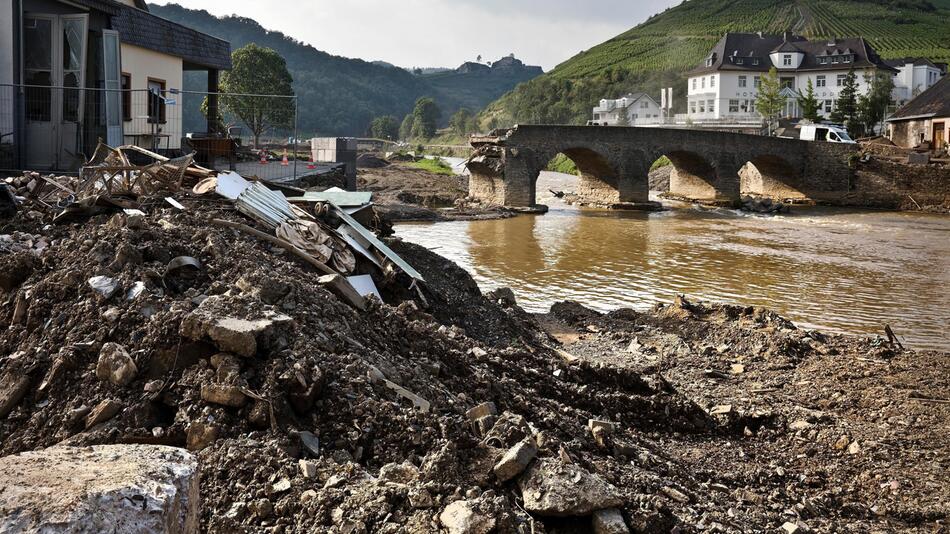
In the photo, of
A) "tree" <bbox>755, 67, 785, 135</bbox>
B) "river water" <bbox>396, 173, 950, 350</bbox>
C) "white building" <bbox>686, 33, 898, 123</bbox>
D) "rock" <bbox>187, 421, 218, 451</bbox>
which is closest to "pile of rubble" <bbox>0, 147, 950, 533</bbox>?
"rock" <bbox>187, 421, 218, 451</bbox>

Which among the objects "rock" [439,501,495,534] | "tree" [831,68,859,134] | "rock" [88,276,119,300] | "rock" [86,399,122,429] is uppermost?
"tree" [831,68,859,134]

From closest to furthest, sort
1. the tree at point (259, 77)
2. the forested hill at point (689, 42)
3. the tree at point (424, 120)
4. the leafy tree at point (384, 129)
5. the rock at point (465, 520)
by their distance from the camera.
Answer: the rock at point (465, 520) → the tree at point (259, 77) → the forested hill at point (689, 42) → the tree at point (424, 120) → the leafy tree at point (384, 129)

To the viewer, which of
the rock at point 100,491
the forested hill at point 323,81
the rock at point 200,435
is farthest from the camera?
the forested hill at point 323,81

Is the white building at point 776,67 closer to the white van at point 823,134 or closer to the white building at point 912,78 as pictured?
the white building at point 912,78

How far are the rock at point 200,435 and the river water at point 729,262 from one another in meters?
10.7

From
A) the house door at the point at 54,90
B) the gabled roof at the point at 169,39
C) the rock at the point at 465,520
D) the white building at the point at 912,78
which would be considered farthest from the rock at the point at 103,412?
the white building at the point at 912,78

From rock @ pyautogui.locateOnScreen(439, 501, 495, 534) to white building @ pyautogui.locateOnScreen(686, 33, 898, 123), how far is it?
68962 millimetres

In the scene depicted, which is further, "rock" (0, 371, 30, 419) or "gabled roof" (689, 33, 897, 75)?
"gabled roof" (689, 33, 897, 75)

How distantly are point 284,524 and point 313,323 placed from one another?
2032mm

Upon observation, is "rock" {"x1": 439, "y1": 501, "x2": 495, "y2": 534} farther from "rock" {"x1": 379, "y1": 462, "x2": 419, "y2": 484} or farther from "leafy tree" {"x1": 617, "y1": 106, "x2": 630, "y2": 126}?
"leafy tree" {"x1": 617, "y1": 106, "x2": 630, "y2": 126}

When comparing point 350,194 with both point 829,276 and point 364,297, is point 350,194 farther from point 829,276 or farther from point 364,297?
point 829,276

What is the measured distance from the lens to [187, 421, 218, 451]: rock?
166 inches

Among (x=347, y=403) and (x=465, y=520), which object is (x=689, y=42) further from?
(x=465, y=520)

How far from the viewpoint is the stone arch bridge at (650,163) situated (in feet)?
120
